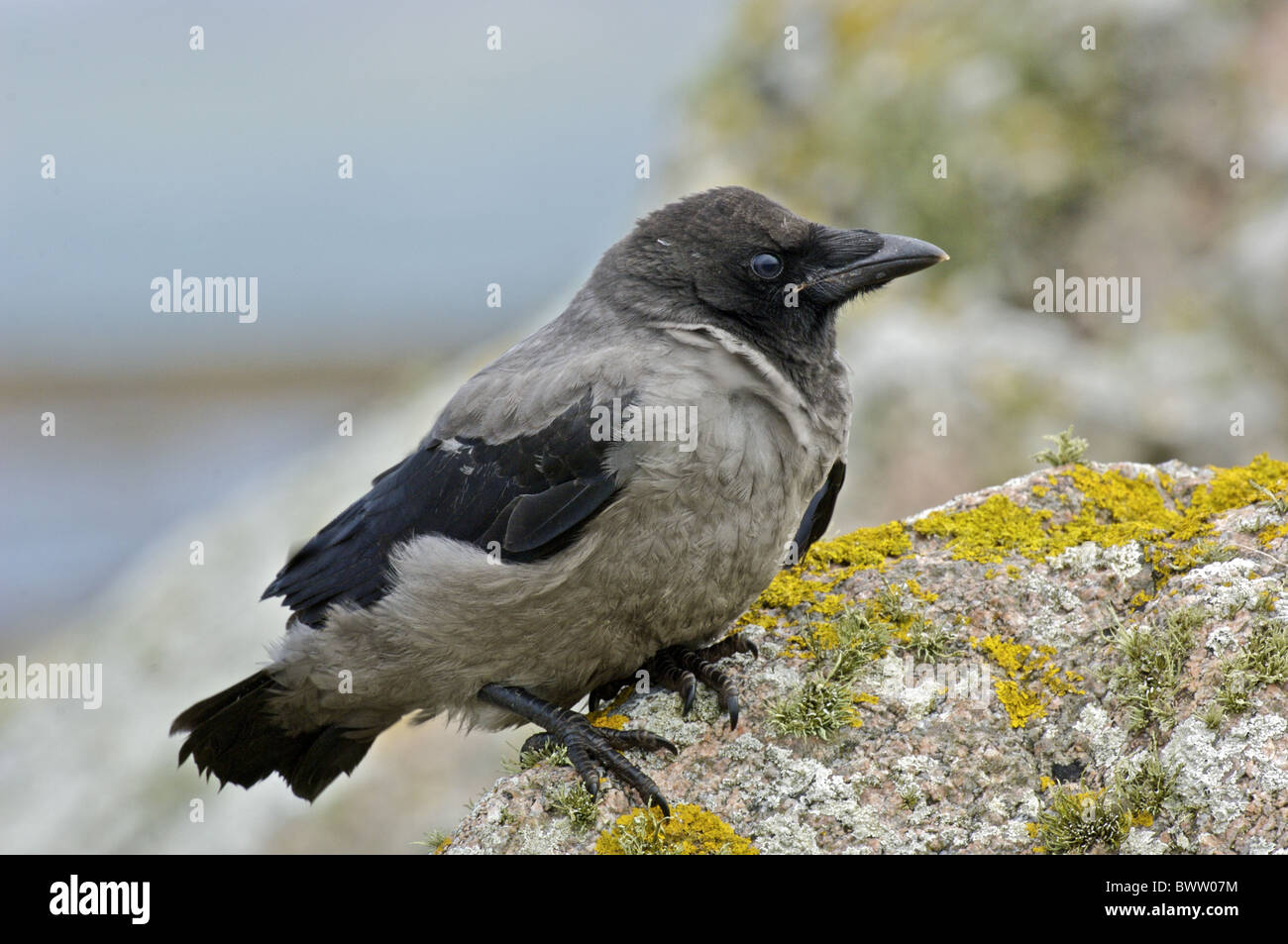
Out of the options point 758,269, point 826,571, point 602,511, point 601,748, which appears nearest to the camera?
point 601,748

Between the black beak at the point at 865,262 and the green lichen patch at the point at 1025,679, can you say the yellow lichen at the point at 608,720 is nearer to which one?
the green lichen patch at the point at 1025,679

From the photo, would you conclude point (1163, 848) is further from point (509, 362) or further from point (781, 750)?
point (509, 362)

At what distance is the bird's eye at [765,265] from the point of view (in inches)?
191

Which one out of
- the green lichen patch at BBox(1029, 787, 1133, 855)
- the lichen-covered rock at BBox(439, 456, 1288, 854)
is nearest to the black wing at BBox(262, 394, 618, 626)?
the lichen-covered rock at BBox(439, 456, 1288, 854)

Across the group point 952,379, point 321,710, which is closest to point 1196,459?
point 952,379

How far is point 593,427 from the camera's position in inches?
178

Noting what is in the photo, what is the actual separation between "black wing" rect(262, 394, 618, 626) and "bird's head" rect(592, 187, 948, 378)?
697 millimetres

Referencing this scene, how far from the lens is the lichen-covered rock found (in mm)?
3701

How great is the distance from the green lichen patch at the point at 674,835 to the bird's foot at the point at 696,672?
1.37 ft

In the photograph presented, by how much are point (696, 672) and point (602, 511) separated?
70 centimetres

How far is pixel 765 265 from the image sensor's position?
4867mm

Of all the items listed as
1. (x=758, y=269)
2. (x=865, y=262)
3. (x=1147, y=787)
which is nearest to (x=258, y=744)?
(x=758, y=269)

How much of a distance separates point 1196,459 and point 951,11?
5.31 m

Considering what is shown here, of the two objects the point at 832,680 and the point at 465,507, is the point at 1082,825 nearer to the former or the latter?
the point at 832,680
